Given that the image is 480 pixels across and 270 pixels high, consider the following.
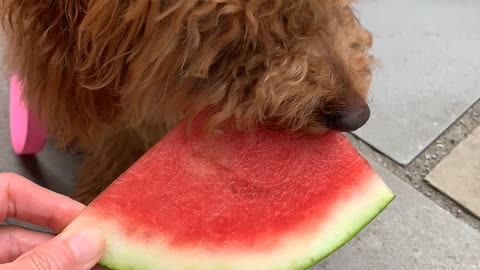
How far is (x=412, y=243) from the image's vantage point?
1.73m

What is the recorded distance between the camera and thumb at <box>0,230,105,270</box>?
2.90ft

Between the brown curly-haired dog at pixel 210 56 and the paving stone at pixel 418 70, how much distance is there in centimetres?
76

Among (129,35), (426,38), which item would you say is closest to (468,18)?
(426,38)

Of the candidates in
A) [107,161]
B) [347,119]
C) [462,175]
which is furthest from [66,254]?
[462,175]

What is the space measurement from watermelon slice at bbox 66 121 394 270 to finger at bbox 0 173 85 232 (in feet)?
0.45

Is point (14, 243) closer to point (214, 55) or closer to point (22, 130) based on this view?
point (214, 55)

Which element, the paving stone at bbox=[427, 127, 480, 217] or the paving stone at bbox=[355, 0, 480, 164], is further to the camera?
the paving stone at bbox=[355, 0, 480, 164]

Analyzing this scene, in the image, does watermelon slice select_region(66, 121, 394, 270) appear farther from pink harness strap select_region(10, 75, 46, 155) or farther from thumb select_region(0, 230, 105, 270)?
pink harness strap select_region(10, 75, 46, 155)

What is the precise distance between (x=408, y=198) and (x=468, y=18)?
0.86m

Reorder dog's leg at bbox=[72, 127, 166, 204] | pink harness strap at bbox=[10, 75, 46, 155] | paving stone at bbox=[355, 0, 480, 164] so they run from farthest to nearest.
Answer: paving stone at bbox=[355, 0, 480, 164] → pink harness strap at bbox=[10, 75, 46, 155] → dog's leg at bbox=[72, 127, 166, 204]

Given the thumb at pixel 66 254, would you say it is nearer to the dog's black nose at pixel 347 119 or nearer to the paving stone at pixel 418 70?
the dog's black nose at pixel 347 119

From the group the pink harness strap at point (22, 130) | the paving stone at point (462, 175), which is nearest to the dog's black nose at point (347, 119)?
the paving stone at point (462, 175)

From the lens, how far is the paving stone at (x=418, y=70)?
Result: 6.38ft

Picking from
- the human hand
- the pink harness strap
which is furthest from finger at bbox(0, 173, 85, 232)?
the pink harness strap
